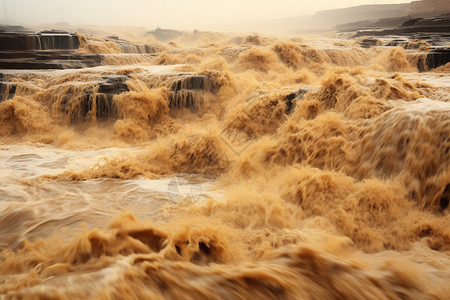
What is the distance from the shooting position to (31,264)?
7.64ft

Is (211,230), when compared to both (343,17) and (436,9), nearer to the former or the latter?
(436,9)

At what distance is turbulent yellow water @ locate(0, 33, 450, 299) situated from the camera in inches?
80.2

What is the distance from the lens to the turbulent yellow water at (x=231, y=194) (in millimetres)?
2037

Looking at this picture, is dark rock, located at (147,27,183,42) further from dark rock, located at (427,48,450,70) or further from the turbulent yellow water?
the turbulent yellow water

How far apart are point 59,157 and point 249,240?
13.2 ft

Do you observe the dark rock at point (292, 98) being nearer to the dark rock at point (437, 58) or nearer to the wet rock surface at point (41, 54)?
the dark rock at point (437, 58)

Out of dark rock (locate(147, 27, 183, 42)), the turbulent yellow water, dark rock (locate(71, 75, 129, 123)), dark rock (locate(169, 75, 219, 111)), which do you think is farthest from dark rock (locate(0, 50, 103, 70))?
dark rock (locate(147, 27, 183, 42))

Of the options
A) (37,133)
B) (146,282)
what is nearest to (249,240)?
(146,282)

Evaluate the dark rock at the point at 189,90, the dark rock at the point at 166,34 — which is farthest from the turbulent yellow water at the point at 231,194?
the dark rock at the point at 166,34

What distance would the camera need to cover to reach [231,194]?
3.98m

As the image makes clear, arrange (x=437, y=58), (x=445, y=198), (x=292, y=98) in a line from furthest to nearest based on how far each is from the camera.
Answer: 1. (x=437, y=58)
2. (x=292, y=98)
3. (x=445, y=198)

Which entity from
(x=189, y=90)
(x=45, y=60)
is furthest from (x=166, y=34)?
(x=189, y=90)

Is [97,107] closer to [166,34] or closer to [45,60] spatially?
[45,60]

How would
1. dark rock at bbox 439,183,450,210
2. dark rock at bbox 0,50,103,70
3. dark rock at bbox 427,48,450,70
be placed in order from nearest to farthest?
dark rock at bbox 439,183,450,210 → dark rock at bbox 0,50,103,70 → dark rock at bbox 427,48,450,70
